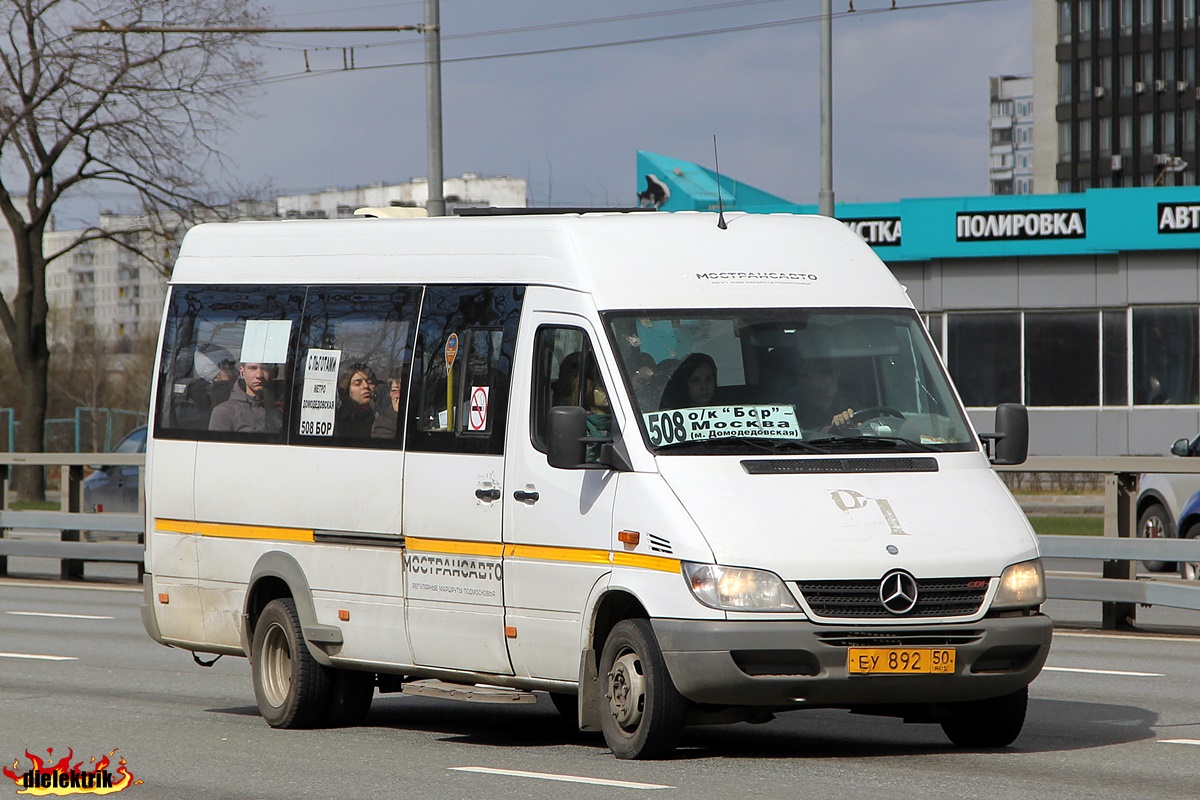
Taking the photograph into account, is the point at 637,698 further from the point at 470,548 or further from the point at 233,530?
the point at 233,530

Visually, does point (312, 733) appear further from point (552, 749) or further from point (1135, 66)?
point (1135, 66)

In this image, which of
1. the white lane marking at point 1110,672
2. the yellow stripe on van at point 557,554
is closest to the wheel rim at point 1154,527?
the white lane marking at point 1110,672

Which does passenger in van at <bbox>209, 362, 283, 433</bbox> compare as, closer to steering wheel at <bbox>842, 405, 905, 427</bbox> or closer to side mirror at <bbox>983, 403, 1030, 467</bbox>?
steering wheel at <bbox>842, 405, 905, 427</bbox>

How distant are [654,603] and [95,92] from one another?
3061 centimetres

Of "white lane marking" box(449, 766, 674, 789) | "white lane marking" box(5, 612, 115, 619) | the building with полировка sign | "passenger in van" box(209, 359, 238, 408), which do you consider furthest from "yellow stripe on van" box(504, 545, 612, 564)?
the building with полировка sign

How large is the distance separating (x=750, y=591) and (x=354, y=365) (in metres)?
3.21

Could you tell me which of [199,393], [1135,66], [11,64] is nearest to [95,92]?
[11,64]

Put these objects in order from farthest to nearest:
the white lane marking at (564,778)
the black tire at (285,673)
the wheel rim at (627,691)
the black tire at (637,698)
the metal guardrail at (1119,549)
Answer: the metal guardrail at (1119,549), the black tire at (285,673), the wheel rim at (627,691), the black tire at (637,698), the white lane marking at (564,778)

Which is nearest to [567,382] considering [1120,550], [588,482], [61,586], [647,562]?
[588,482]

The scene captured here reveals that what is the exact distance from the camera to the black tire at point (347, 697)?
1037 centimetres

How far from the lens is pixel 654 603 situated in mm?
8227

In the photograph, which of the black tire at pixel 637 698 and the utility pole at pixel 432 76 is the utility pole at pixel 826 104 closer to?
the utility pole at pixel 432 76

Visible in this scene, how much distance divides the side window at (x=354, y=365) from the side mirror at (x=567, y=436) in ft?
4.93

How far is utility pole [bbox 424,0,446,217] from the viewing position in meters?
23.6
